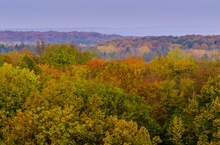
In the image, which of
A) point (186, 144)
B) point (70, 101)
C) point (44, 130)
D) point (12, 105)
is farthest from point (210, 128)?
point (12, 105)

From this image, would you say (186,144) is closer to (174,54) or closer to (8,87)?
(8,87)

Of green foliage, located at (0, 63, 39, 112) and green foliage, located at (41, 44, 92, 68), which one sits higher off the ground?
green foliage, located at (0, 63, 39, 112)

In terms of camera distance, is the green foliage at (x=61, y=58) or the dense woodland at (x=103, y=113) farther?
the green foliage at (x=61, y=58)

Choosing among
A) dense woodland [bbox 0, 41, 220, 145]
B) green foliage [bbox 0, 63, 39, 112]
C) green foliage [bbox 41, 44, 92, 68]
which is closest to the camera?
dense woodland [bbox 0, 41, 220, 145]

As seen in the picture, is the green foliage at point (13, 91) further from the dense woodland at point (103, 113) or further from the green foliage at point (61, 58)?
the green foliage at point (61, 58)

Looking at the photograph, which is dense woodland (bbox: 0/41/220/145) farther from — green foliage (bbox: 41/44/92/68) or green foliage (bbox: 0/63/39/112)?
green foliage (bbox: 41/44/92/68)

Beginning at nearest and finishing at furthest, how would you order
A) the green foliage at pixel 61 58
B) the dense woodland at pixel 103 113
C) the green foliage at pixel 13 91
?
the dense woodland at pixel 103 113 < the green foliage at pixel 13 91 < the green foliage at pixel 61 58

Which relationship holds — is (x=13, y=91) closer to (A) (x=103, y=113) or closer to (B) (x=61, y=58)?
(A) (x=103, y=113)

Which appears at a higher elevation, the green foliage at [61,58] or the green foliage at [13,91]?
the green foliage at [13,91]

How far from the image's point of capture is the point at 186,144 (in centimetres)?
3903

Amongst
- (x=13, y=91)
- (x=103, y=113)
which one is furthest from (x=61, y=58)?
(x=103, y=113)

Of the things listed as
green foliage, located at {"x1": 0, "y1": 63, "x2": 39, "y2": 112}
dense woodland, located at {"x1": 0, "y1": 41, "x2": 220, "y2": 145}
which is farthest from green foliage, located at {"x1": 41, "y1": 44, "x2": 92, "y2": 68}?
green foliage, located at {"x1": 0, "y1": 63, "x2": 39, "y2": 112}

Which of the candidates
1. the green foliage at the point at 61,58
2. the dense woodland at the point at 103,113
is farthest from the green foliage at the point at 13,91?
the green foliage at the point at 61,58

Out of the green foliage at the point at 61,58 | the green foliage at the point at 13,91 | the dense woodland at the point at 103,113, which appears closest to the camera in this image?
the dense woodland at the point at 103,113
